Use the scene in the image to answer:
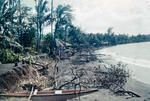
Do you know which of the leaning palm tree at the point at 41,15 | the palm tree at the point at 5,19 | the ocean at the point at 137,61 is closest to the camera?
the palm tree at the point at 5,19

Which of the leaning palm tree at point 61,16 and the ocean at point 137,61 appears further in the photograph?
the leaning palm tree at point 61,16

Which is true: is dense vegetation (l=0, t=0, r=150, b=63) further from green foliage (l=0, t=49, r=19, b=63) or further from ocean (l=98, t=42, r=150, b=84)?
ocean (l=98, t=42, r=150, b=84)

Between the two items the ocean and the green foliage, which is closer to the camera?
the green foliage

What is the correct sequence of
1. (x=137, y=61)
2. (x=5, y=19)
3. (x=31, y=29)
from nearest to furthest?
(x=5, y=19) < (x=31, y=29) < (x=137, y=61)

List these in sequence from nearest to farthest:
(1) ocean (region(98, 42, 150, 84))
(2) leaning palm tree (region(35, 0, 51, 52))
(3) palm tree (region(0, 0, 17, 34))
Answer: (3) palm tree (region(0, 0, 17, 34)) < (1) ocean (region(98, 42, 150, 84)) < (2) leaning palm tree (region(35, 0, 51, 52))

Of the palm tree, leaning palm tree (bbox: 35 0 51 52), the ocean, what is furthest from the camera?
leaning palm tree (bbox: 35 0 51 52)

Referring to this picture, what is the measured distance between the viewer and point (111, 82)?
69.4 ft

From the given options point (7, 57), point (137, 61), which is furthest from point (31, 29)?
point (137, 61)

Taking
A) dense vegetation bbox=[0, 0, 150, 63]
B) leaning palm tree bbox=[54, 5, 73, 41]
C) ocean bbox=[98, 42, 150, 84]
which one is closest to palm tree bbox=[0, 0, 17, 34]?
dense vegetation bbox=[0, 0, 150, 63]

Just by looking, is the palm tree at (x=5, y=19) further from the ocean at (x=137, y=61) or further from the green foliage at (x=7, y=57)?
the ocean at (x=137, y=61)

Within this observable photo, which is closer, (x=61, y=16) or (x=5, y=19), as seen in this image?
(x=5, y=19)

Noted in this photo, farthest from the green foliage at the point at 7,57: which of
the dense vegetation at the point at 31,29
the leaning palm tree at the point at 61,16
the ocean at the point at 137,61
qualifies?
the leaning palm tree at the point at 61,16

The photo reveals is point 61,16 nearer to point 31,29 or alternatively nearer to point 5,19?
point 31,29

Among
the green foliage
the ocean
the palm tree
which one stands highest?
the palm tree
